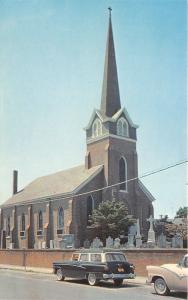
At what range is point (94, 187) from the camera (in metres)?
51.6

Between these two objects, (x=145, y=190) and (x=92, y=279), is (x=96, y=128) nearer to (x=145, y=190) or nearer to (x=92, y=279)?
(x=145, y=190)

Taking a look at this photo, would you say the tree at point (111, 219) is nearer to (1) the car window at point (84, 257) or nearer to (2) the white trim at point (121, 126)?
(2) the white trim at point (121, 126)

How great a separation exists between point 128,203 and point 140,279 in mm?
29906

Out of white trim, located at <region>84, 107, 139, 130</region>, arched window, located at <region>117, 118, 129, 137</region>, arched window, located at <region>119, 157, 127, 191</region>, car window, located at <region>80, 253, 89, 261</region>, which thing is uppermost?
white trim, located at <region>84, 107, 139, 130</region>

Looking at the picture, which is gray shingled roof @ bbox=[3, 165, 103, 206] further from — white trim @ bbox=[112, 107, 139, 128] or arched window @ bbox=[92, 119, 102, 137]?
white trim @ bbox=[112, 107, 139, 128]

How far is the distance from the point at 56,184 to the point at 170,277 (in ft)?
136

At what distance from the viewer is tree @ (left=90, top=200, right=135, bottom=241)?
46844mm

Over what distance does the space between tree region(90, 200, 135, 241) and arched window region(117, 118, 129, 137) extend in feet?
32.1

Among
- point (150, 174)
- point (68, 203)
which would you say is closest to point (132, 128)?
point (68, 203)

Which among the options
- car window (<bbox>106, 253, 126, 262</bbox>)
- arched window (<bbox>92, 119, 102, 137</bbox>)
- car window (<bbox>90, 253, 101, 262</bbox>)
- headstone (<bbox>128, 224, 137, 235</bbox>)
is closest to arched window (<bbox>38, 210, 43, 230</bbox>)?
arched window (<bbox>92, 119, 102, 137</bbox>)

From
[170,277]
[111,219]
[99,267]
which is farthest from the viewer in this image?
[111,219]

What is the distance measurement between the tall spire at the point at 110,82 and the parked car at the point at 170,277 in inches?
1571

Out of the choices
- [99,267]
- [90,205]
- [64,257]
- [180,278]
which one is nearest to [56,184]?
[90,205]

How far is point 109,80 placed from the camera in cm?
5675
